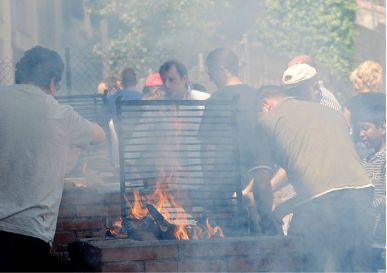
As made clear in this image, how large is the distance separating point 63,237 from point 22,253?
4.33ft

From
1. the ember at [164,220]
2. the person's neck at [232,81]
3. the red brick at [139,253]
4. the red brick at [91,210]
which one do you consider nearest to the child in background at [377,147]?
the person's neck at [232,81]

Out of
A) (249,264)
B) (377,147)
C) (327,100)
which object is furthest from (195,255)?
(327,100)

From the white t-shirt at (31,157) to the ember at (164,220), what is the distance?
0.54 metres

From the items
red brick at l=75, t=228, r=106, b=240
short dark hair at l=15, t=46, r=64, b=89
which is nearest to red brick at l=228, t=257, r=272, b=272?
short dark hair at l=15, t=46, r=64, b=89

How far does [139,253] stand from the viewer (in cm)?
359

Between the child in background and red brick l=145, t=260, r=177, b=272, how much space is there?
178 centimetres

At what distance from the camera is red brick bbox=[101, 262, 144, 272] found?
3555 millimetres

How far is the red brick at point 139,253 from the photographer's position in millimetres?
3557

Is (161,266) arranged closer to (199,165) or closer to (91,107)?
(199,165)

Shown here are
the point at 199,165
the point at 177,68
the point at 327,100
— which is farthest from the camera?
the point at 327,100

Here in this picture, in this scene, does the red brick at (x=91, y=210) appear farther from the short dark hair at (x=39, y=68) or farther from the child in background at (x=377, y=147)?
the child in background at (x=377, y=147)

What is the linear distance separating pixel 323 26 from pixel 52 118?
8.18 feet

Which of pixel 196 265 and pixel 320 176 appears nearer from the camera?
pixel 196 265

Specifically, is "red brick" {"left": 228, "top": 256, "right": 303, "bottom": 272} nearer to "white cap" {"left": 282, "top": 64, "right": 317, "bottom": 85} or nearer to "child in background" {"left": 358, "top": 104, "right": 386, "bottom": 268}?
"child in background" {"left": 358, "top": 104, "right": 386, "bottom": 268}
